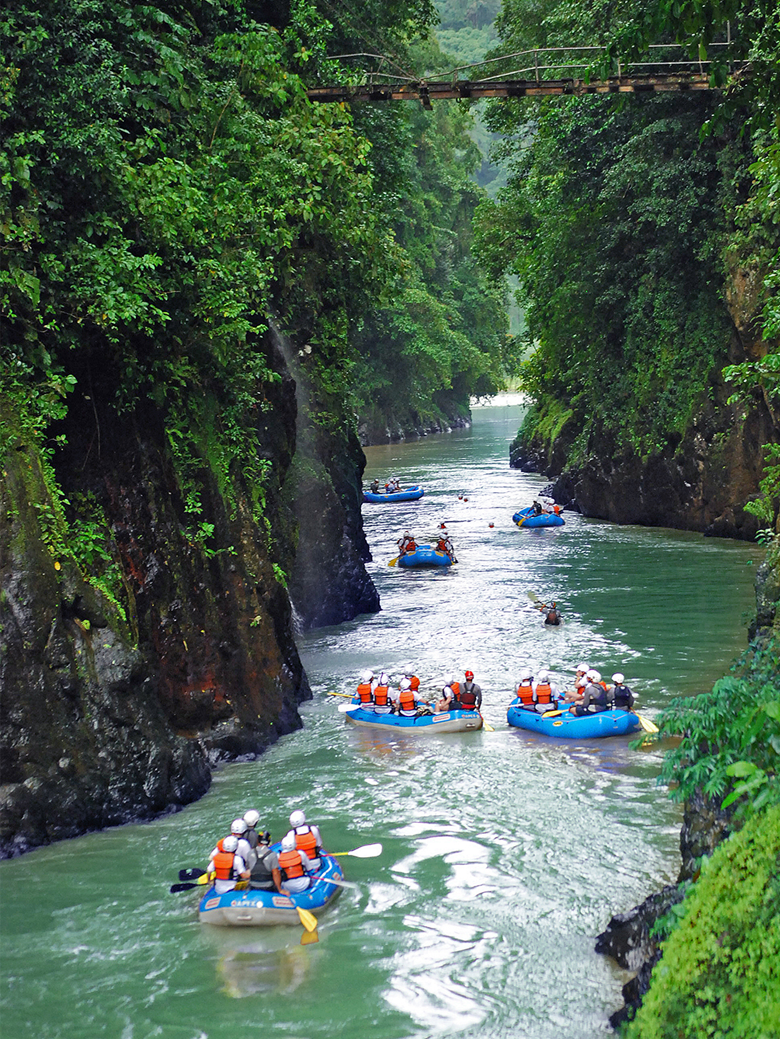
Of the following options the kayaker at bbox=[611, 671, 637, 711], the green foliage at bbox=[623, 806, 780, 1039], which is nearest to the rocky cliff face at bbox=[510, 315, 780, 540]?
the kayaker at bbox=[611, 671, 637, 711]

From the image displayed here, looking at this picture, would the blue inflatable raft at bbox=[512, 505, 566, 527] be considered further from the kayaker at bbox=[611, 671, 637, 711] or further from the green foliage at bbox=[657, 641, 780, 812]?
the green foliage at bbox=[657, 641, 780, 812]

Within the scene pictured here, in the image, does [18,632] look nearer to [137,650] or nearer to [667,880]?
[137,650]

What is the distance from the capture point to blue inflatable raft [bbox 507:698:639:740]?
1490 cm

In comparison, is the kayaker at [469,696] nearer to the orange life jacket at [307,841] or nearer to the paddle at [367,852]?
the paddle at [367,852]

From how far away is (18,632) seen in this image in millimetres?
11180

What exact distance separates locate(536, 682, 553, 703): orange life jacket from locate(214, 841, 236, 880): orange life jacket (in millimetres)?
6927

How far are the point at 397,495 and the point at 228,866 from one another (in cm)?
3448

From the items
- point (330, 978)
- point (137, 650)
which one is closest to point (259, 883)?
point (330, 978)

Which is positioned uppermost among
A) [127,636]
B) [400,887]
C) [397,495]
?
[127,636]

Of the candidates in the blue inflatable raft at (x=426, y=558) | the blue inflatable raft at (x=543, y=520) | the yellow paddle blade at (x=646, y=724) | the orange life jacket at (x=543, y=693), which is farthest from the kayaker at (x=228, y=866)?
the blue inflatable raft at (x=543, y=520)

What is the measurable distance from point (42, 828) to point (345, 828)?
11.5 ft

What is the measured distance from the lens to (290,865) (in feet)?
33.6

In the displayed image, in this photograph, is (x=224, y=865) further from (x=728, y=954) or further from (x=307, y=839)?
(x=728, y=954)

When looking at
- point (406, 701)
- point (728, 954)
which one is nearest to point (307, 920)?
point (728, 954)
